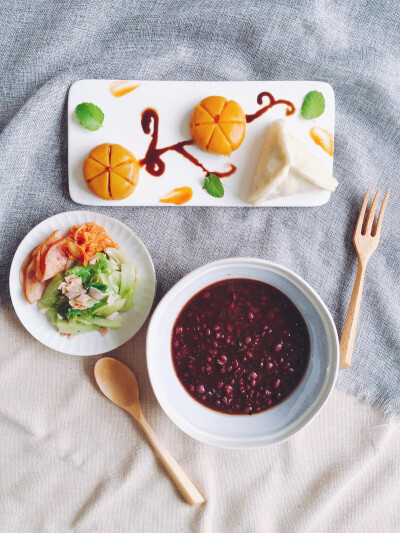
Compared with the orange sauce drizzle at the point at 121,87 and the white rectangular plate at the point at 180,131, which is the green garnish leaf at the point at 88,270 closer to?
the white rectangular plate at the point at 180,131

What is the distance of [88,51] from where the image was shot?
→ 2.44 m

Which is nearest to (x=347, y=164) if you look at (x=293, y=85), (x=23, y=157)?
(x=293, y=85)

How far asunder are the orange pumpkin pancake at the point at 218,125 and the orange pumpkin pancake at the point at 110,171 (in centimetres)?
37

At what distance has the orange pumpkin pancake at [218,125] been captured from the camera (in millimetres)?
2332

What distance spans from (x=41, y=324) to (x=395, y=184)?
193 cm

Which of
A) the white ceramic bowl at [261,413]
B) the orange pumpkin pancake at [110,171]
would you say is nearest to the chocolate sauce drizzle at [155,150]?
the orange pumpkin pancake at [110,171]

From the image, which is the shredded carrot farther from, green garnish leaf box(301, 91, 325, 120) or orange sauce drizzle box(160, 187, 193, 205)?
green garnish leaf box(301, 91, 325, 120)

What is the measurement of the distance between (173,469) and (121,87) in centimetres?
192

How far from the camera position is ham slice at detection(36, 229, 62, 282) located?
2248 mm

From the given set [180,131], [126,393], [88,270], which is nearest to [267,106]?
[180,131]

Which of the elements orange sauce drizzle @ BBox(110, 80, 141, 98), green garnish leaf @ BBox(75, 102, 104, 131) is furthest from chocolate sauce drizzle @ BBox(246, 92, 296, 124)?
green garnish leaf @ BBox(75, 102, 104, 131)

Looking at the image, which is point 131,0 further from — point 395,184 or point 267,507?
point 267,507

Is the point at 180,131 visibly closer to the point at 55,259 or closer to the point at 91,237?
the point at 91,237

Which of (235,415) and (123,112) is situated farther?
(123,112)
